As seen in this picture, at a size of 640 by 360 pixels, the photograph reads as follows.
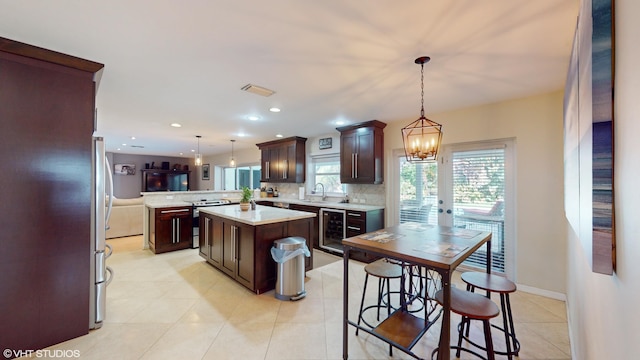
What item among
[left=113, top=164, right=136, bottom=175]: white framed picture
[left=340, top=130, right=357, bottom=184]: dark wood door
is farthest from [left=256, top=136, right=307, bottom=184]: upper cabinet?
[left=113, top=164, right=136, bottom=175]: white framed picture

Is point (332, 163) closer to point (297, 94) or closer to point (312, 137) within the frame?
point (312, 137)

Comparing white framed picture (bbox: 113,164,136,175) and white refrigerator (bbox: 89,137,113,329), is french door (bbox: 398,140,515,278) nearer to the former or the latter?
white refrigerator (bbox: 89,137,113,329)

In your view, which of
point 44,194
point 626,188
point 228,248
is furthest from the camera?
point 228,248

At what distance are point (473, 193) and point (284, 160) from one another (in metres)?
4.07

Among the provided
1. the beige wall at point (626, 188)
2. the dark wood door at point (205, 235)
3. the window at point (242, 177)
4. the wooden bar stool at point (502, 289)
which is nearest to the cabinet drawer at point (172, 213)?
the dark wood door at point (205, 235)

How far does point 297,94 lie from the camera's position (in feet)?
10.4

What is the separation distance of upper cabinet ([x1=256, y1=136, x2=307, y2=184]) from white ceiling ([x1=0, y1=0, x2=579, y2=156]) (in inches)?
96.8

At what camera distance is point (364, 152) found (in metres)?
4.60

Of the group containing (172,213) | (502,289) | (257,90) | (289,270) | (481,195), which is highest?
(257,90)

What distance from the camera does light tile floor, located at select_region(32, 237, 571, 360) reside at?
6.68 feet

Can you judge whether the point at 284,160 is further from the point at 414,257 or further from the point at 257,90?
the point at 414,257

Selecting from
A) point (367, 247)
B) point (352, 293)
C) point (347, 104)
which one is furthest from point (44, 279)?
point (347, 104)

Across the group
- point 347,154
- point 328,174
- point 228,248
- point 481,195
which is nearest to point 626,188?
A: point 481,195

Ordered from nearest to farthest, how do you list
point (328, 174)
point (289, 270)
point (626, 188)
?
point (626, 188) → point (289, 270) → point (328, 174)
